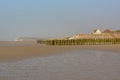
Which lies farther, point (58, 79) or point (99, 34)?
point (99, 34)

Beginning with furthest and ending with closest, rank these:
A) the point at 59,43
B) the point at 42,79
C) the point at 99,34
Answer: the point at 99,34
the point at 59,43
the point at 42,79

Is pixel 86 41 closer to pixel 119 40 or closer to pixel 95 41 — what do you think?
pixel 95 41

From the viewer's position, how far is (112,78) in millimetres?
10695

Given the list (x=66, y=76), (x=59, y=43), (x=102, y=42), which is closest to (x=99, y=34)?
(x=102, y=42)

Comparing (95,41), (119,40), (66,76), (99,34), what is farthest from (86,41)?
(66,76)

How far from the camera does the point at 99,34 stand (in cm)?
7894

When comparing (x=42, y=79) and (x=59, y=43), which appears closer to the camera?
(x=42, y=79)

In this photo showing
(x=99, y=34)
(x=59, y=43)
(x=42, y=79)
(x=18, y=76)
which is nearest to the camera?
(x=42, y=79)

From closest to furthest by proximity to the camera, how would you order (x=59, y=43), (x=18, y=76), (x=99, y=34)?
(x=18, y=76) < (x=59, y=43) < (x=99, y=34)

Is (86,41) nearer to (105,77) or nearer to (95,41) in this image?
(95,41)

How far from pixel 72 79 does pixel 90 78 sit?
66 centimetres

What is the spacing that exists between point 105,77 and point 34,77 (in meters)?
2.55

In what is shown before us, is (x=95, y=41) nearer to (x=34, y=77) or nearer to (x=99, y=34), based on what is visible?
(x=99, y=34)

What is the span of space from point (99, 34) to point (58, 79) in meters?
69.2
